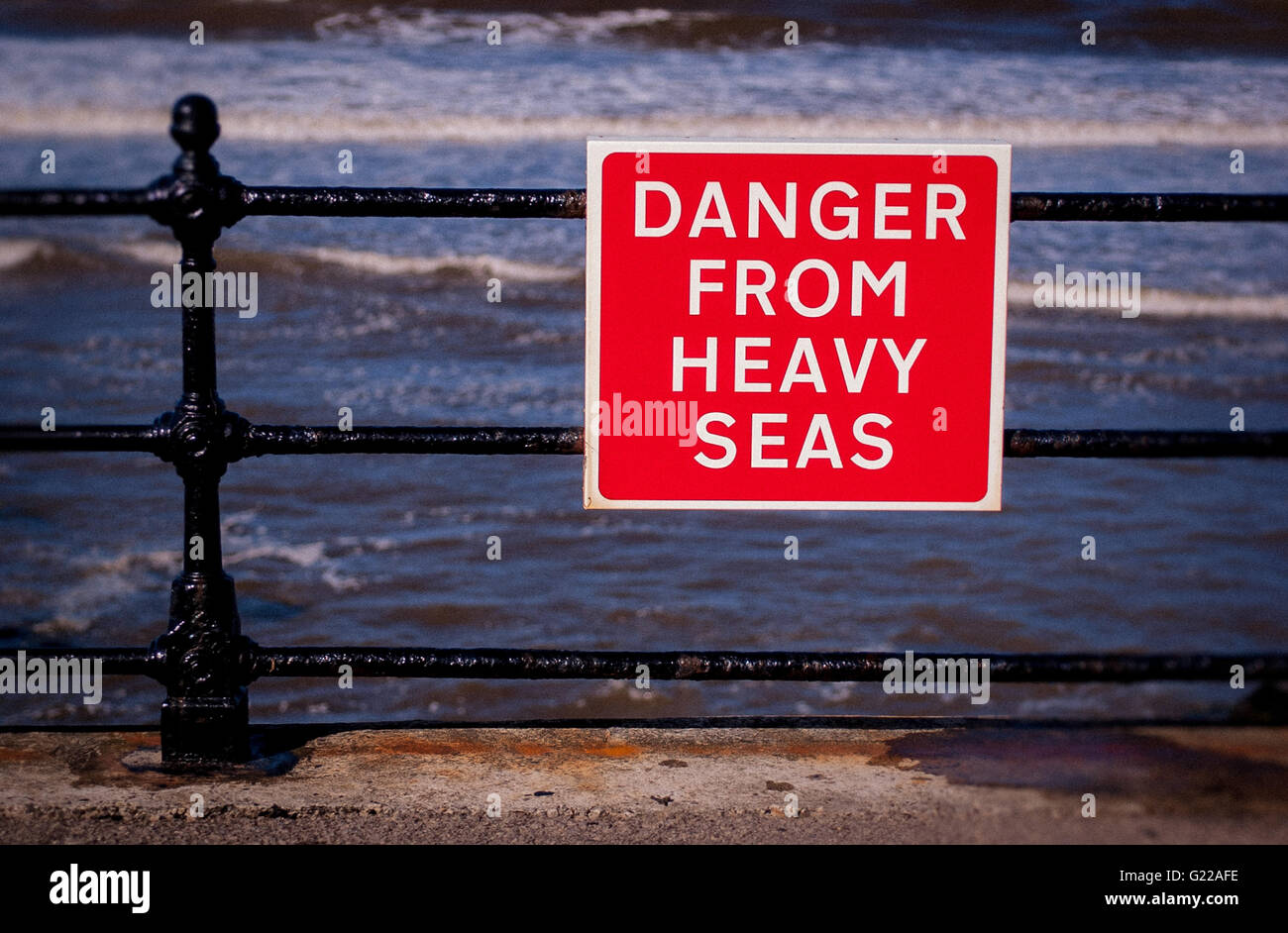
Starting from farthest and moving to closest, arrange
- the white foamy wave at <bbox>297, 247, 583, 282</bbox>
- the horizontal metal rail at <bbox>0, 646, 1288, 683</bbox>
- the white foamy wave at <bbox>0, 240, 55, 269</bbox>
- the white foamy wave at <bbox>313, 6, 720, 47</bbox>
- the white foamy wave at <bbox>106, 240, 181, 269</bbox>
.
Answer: the white foamy wave at <bbox>313, 6, 720, 47</bbox> → the white foamy wave at <bbox>106, 240, 181, 269</bbox> → the white foamy wave at <bbox>0, 240, 55, 269</bbox> → the white foamy wave at <bbox>297, 247, 583, 282</bbox> → the horizontal metal rail at <bbox>0, 646, 1288, 683</bbox>

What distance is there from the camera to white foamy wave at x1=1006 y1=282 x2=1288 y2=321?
8.95 meters

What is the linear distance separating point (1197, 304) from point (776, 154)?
752 centimetres

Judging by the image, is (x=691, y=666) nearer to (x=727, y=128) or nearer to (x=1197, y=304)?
(x=1197, y=304)

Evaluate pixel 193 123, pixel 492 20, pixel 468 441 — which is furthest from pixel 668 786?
pixel 492 20

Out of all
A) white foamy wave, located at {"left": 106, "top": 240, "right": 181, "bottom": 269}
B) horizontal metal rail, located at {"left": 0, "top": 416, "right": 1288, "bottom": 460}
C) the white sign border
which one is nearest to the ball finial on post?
horizontal metal rail, located at {"left": 0, "top": 416, "right": 1288, "bottom": 460}

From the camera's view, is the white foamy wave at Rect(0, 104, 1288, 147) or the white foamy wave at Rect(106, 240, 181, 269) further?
the white foamy wave at Rect(0, 104, 1288, 147)

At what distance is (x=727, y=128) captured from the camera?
14.9 m

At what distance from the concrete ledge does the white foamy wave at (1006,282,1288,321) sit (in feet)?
21.4

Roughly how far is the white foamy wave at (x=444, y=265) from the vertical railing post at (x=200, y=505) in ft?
22.9

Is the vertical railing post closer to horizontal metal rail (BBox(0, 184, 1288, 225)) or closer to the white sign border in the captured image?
horizontal metal rail (BBox(0, 184, 1288, 225))

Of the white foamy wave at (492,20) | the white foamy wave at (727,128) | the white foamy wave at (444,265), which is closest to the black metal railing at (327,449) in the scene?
the white foamy wave at (444,265)

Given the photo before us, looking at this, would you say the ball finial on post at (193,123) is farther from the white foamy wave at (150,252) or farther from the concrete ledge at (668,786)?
the white foamy wave at (150,252)
